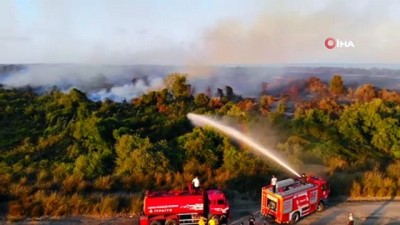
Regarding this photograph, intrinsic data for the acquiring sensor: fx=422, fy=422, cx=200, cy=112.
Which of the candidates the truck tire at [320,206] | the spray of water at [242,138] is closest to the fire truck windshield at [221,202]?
the truck tire at [320,206]

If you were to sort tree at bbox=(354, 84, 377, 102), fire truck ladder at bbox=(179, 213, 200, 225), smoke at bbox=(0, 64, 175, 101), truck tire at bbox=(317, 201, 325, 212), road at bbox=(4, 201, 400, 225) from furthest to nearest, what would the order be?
tree at bbox=(354, 84, 377, 102) < smoke at bbox=(0, 64, 175, 101) < truck tire at bbox=(317, 201, 325, 212) < road at bbox=(4, 201, 400, 225) < fire truck ladder at bbox=(179, 213, 200, 225)

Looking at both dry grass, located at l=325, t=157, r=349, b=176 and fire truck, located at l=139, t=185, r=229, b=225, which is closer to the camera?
fire truck, located at l=139, t=185, r=229, b=225

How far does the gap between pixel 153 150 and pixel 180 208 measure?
21.9 ft

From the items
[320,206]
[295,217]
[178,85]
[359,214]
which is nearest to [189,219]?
[295,217]

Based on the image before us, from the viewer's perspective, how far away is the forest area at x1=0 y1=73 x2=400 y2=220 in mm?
16453

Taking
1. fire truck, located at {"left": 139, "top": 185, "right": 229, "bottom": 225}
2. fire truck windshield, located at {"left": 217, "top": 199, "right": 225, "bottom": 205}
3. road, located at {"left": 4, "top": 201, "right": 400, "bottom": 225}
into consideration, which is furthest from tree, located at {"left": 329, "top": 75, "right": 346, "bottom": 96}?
fire truck, located at {"left": 139, "top": 185, "right": 229, "bottom": 225}

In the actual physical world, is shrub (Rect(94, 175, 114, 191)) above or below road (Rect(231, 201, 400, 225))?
above

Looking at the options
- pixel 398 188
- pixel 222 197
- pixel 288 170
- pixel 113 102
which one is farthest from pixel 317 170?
pixel 113 102

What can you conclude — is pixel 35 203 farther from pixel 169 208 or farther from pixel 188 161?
pixel 188 161

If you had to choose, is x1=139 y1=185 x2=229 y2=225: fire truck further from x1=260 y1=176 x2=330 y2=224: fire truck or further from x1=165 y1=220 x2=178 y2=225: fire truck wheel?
x1=260 y1=176 x2=330 y2=224: fire truck

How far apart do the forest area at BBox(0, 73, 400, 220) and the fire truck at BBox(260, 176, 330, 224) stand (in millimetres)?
2364

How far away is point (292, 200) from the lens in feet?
44.3

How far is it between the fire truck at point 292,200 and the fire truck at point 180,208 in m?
1.52

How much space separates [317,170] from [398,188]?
3.42 metres
